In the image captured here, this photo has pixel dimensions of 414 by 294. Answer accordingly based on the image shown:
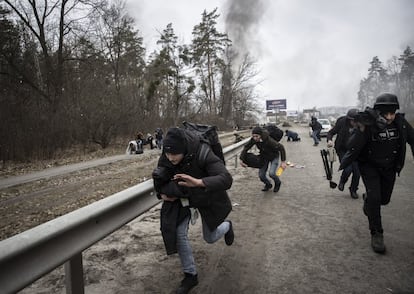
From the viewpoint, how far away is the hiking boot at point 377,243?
3.46m

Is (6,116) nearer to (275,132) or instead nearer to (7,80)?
(7,80)

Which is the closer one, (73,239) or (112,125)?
(73,239)

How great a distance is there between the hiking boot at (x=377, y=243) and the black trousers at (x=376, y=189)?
2.5 inches

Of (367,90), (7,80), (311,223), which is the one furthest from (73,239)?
(367,90)

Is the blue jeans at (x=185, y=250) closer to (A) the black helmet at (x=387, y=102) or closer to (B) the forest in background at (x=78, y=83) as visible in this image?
(A) the black helmet at (x=387, y=102)

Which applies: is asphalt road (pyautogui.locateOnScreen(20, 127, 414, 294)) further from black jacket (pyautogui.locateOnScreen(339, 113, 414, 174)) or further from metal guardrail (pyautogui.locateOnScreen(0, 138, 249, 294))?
black jacket (pyautogui.locateOnScreen(339, 113, 414, 174))

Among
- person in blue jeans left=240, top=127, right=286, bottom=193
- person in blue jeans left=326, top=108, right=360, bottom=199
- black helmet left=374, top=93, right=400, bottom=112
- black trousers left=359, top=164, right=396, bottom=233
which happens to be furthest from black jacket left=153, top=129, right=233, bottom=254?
person in blue jeans left=326, top=108, right=360, bottom=199

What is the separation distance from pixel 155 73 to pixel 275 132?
25.2 m

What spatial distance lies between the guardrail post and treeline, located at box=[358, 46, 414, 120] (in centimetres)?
5380

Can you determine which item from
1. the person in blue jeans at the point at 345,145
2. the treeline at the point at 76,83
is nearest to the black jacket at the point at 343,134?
the person in blue jeans at the point at 345,145

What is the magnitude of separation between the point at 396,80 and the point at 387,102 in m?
74.9

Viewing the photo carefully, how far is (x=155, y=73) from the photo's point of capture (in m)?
30.8

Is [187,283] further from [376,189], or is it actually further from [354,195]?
[354,195]

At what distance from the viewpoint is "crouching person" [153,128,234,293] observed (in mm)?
2695
